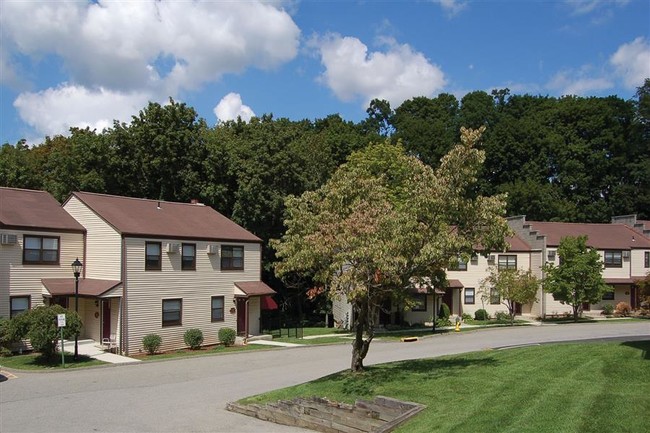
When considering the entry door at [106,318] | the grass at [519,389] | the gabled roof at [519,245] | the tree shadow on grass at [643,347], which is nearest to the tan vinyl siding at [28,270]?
the entry door at [106,318]

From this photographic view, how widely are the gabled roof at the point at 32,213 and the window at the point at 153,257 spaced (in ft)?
12.7

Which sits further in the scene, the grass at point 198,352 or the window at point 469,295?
the window at point 469,295

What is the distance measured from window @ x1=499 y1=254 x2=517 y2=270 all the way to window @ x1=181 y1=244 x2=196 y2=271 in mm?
28038

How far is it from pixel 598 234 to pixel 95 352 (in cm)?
4516

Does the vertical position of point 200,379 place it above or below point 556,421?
below

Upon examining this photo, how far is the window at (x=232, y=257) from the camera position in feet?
116

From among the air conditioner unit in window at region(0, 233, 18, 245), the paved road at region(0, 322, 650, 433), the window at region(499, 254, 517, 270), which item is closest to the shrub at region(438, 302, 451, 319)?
the window at region(499, 254, 517, 270)

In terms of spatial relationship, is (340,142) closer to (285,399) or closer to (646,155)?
(646,155)

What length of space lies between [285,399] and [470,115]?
70832 mm

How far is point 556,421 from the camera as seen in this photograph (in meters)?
11.7

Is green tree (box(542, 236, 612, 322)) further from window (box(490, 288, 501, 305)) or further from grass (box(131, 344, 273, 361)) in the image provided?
grass (box(131, 344, 273, 361))

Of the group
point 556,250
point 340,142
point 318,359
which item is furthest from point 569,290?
point 340,142

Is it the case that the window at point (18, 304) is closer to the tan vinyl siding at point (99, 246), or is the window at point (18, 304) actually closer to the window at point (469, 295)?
the tan vinyl siding at point (99, 246)

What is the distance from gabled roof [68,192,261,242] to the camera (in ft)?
102
